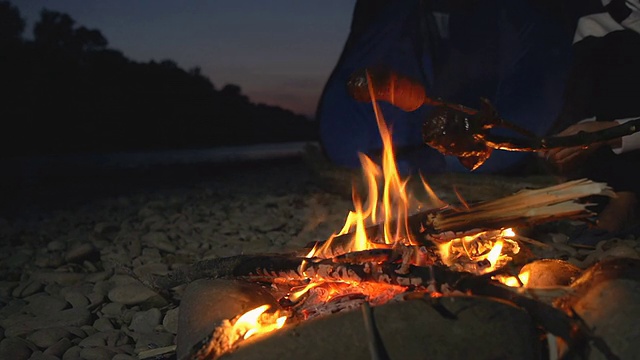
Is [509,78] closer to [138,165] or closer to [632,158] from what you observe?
[632,158]

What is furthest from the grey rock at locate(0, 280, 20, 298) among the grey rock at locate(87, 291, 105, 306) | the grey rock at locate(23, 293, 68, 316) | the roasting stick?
the roasting stick

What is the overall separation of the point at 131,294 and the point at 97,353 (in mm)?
607

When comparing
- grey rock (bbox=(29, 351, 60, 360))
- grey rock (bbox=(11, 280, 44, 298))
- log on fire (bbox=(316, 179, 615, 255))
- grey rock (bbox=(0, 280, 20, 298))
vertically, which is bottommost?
grey rock (bbox=(0, 280, 20, 298))

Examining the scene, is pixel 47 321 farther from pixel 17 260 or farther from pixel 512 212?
pixel 512 212

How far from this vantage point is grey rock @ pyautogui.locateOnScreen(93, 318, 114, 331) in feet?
8.30

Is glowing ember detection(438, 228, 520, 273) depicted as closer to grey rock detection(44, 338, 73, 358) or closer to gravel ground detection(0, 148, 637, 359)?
gravel ground detection(0, 148, 637, 359)

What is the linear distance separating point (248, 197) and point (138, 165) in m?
6.10

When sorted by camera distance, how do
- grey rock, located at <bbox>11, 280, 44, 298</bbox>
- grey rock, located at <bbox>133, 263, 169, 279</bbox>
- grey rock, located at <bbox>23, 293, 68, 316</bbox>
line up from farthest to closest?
grey rock, located at <bbox>133, 263, 169, 279</bbox>
grey rock, located at <bbox>11, 280, 44, 298</bbox>
grey rock, located at <bbox>23, 293, 68, 316</bbox>

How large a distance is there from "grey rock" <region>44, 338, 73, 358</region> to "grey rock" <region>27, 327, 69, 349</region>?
42mm

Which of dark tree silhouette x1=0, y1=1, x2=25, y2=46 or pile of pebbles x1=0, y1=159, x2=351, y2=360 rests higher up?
dark tree silhouette x1=0, y1=1, x2=25, y2=46

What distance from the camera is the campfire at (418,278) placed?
1430 millimetres

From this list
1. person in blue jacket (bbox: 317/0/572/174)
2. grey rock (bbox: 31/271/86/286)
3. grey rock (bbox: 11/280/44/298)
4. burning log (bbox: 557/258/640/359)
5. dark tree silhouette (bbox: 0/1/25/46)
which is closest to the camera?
burning log (bbox: 557/258/640/359)

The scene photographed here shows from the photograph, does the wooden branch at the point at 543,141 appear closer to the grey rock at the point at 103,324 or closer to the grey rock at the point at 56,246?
the grey rock at the point at 103,324

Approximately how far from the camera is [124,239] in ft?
14.2
